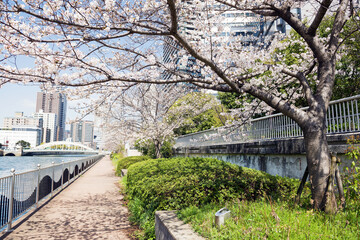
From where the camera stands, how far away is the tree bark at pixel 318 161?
13.0 feet

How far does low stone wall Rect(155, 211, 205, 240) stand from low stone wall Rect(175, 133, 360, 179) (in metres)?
3.73

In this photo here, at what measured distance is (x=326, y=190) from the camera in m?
3.80

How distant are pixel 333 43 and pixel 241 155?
5.66 metres

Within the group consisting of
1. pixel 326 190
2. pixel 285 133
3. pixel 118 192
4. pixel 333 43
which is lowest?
pixel 118 192

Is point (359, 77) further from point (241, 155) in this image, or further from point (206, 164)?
point (206, 164)

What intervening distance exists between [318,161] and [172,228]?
101 inches

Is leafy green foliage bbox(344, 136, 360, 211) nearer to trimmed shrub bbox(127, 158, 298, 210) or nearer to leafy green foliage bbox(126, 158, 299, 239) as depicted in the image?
leafy green foliage bbox(126, 158, 299, 239)

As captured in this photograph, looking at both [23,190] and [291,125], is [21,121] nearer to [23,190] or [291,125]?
[23,190]

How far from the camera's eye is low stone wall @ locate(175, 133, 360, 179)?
18.1 ft

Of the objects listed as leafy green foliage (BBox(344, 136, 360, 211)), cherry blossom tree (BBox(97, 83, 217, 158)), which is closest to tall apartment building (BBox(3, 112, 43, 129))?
cherry blossom tree (BBox(97, 83, 217, 158))

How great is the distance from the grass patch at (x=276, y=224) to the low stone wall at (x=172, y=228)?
11cm

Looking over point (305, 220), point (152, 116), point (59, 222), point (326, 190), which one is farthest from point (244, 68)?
point (152, 116)

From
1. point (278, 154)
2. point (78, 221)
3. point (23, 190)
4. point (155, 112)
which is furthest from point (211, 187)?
point (155, 112)

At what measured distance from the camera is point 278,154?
7281mm
